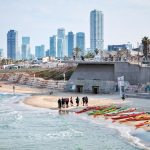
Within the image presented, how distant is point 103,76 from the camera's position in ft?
252

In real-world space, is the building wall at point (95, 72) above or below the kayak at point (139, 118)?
above

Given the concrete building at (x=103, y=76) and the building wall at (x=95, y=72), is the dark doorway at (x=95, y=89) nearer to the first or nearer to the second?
the concrete building at (x=103, y=76)

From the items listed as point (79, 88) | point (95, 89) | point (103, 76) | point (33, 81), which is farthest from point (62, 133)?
point (33, 81)

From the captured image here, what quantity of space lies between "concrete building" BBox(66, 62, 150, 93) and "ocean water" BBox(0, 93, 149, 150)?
70.8 feet

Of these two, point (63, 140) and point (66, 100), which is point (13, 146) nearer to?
point (63, 140)

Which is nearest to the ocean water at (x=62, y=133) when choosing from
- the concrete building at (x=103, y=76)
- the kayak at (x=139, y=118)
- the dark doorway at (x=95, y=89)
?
the kayak at (x=139, y=118)

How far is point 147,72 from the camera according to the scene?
7038 cm

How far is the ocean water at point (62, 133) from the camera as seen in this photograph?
3401 cm

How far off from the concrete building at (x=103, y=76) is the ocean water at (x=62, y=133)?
21.6m

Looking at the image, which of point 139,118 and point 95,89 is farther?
point 95,89

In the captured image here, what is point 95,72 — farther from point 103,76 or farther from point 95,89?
point 95,89

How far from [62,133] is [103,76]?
37.6 metres

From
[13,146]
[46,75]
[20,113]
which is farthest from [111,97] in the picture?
[46,75]

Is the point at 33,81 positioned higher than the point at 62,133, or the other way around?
the point at 33,81
